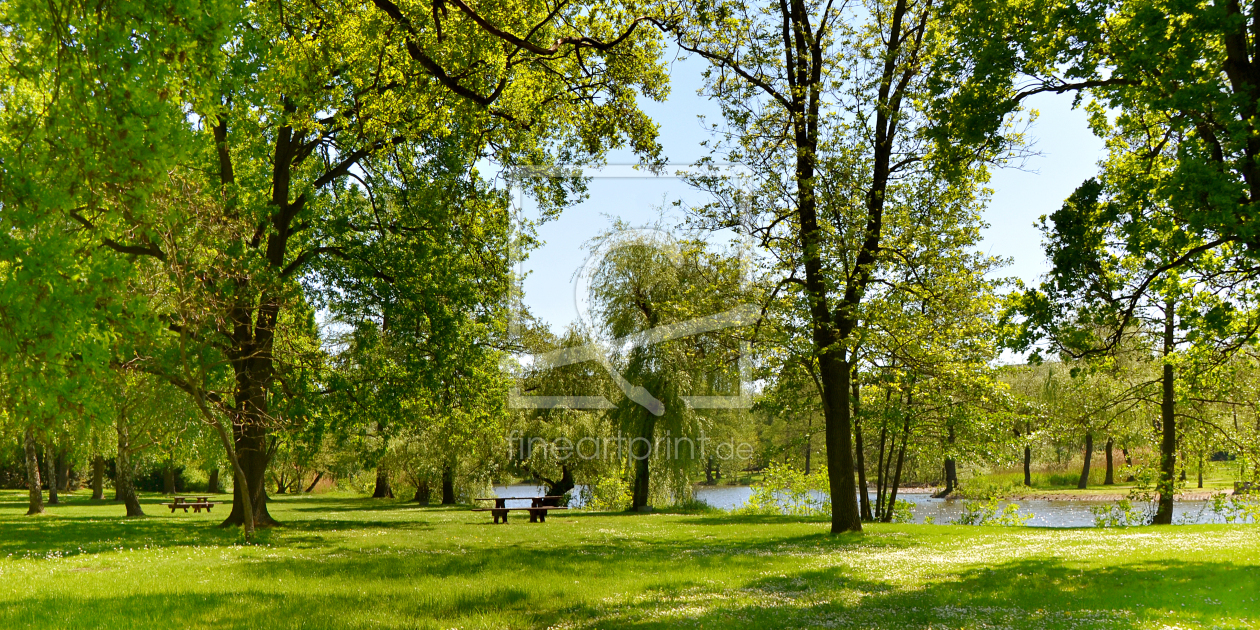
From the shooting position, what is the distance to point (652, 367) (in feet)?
100.0

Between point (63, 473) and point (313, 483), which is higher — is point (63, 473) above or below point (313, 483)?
above

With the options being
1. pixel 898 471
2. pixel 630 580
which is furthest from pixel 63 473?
pixel 630 580

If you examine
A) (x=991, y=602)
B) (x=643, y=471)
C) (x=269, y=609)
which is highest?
(x=269, y=609)

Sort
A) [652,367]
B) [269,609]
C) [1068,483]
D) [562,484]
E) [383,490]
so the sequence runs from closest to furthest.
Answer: [269,609], [652,367], [562,484], [383,490], [1068,483]

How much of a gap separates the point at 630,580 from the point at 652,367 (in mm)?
19236

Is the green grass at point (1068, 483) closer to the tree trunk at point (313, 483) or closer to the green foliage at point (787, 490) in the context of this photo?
the green foliage at point (787, 490)

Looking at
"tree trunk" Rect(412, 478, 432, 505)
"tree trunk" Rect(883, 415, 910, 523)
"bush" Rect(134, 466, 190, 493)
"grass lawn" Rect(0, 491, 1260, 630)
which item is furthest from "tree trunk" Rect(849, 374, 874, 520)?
"bush" Rect(134, 466, 190, 493)

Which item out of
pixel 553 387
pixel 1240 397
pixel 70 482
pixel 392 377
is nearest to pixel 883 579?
pixel 392 377

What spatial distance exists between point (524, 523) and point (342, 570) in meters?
12.5

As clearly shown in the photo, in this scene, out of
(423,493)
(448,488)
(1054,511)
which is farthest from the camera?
(448,488)

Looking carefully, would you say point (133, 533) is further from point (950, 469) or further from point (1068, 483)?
point (1068, 483)

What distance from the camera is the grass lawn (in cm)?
853

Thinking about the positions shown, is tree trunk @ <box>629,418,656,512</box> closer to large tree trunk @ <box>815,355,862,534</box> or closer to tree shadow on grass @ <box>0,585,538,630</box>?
large tree trunk @ <box>815,355,862,534</box>

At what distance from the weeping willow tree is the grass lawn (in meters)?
10.5
